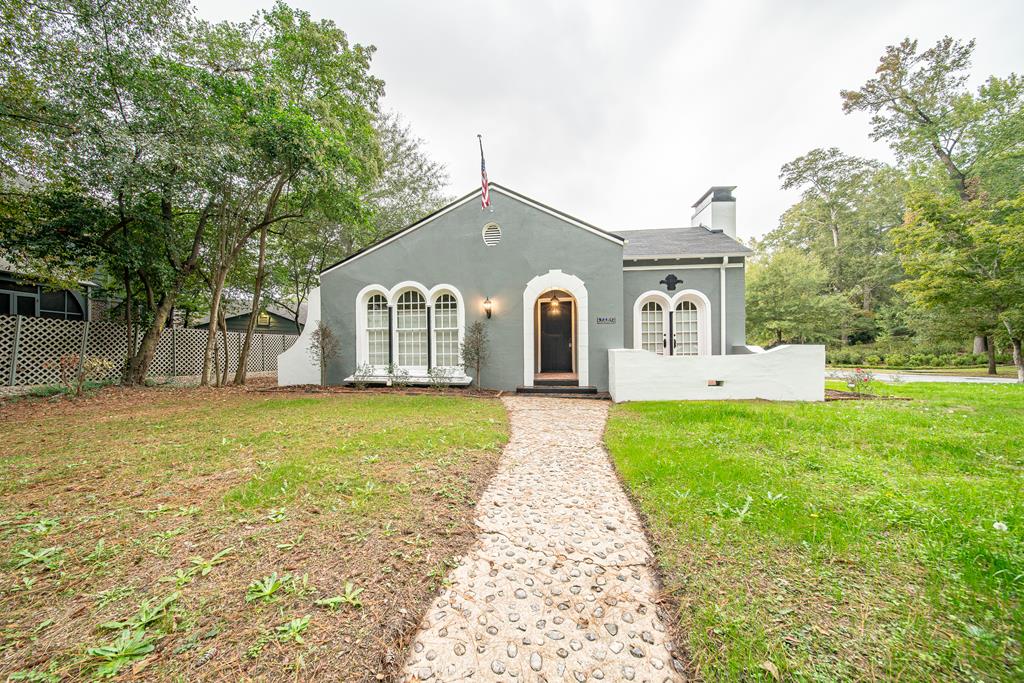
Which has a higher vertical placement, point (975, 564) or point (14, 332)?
point (14, 332)

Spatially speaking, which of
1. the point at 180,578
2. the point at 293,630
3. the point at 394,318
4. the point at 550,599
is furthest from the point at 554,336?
the point at 293,630

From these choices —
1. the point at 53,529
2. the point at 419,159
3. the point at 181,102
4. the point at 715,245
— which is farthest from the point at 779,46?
the point at 53,529

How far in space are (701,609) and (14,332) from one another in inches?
645

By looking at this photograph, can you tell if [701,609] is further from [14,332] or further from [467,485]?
[14,332]

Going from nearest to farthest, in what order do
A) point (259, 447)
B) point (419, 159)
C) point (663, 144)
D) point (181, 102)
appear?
point (259, 447), point (181, 102), point (419, 159), point (663, 144)

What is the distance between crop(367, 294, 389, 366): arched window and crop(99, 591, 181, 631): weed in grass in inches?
360

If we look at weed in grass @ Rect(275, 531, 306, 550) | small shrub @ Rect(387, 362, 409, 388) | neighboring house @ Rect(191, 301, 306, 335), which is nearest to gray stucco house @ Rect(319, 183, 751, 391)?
small shrub @ Rect(387, 362, 409, 388)

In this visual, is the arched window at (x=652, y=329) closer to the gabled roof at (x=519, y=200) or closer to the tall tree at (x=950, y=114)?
the gabled roof at (x=519, y=200)

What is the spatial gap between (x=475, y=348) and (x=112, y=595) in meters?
8.24

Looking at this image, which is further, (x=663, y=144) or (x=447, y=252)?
(x=663, y=144)

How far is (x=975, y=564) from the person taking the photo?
221 centimetres

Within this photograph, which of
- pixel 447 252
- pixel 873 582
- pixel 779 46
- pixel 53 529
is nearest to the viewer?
pixel 873 582

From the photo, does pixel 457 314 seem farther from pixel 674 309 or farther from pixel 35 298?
pixel 35 298

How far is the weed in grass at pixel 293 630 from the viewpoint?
5.59ft
